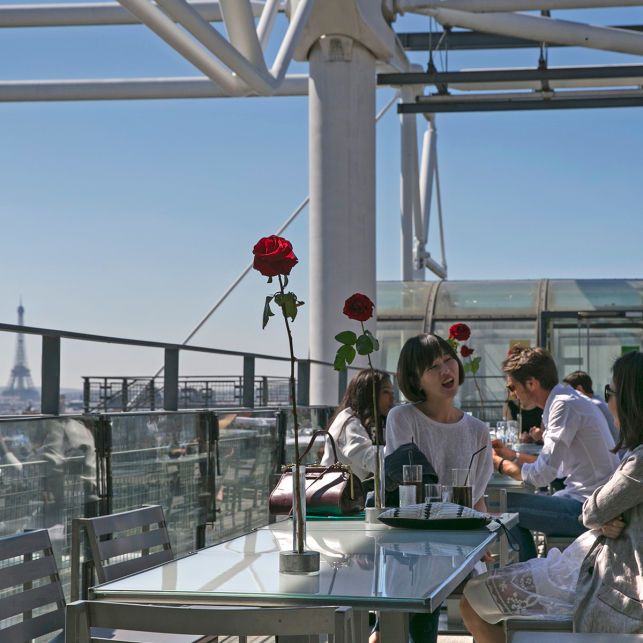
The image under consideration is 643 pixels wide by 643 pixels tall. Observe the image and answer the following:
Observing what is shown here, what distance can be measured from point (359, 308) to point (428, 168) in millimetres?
19410

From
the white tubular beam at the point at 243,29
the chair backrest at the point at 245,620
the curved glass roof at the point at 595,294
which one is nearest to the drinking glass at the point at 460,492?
the chair backrest at the point at 245,620

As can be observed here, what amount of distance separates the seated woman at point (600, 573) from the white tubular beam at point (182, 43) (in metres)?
6.18

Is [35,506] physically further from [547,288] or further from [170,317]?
[170,317]

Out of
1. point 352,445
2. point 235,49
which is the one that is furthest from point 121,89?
point 352,445

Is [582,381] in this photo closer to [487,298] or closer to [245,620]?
[245,620]

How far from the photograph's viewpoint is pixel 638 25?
12594mm

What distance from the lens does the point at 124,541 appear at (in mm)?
2570

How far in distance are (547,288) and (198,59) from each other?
9620mm

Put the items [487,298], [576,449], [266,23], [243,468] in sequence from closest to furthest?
[576,449] < [243,468] < [266,23] < [487,298]

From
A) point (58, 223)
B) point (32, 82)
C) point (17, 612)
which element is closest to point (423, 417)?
point (17, 612)

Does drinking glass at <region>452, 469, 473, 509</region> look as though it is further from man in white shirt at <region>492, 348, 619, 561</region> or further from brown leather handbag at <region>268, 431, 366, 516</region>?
man in white shirt at <region>492, 348, 619, 561</region>

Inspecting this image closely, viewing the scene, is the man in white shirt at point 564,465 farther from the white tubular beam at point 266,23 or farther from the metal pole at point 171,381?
the white tubular beam at point 266,23

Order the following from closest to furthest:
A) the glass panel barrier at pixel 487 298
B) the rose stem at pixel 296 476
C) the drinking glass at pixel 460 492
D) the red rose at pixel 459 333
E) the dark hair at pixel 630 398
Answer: the rose stem at pixel 296 476 → the dark hair at pixel 630 398 → the drinking glass at pixel 460 492 → the red rose at pixel 459 333 → the glass panel barrier at pixel 487 298

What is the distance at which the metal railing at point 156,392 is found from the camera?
7.38 metres
